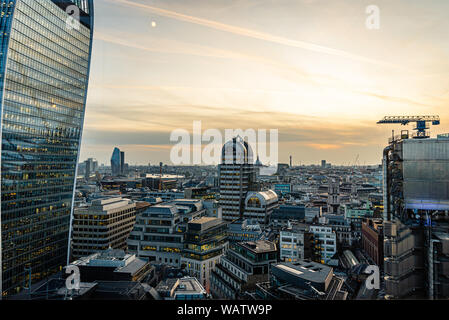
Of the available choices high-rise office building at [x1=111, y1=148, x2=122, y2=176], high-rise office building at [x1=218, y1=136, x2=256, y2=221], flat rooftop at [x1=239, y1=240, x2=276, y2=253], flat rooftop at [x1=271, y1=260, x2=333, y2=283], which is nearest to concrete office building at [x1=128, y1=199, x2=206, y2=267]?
flat rooftop at [x1=239, y1=240, x2=276, y2=253]

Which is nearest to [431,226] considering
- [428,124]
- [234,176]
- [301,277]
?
[428,124]

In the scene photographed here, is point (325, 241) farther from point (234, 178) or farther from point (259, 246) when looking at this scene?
point (234, 178)

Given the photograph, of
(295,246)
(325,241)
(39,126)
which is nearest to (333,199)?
(325,241)

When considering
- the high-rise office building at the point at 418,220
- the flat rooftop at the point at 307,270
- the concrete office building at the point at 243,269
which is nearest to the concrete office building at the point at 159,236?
the concrete office building at the point at 243,269

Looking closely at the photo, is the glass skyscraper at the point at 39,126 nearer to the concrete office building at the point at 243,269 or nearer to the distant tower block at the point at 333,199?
the concrete office building at the point at 243,269

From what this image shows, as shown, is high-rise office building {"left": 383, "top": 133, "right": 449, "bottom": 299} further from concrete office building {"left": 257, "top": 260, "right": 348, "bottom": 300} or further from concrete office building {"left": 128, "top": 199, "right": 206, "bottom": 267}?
concrete office building {"left": 128, "top": 199, "right": 206, "bottom": 267}

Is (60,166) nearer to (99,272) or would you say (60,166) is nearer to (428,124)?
(99,272)

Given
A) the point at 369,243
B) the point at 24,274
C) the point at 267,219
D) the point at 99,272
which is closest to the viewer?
the point at 99,272
